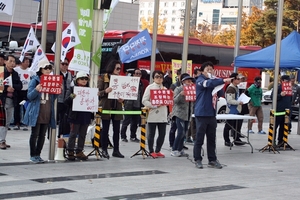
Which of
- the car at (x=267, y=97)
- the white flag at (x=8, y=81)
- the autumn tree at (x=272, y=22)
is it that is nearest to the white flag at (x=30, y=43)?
the white flag at (x=8, y=81)

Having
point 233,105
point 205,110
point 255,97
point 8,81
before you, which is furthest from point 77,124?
point 255,97

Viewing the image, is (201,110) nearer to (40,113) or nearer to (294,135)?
(40,113)

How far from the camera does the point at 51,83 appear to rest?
11.4 metres

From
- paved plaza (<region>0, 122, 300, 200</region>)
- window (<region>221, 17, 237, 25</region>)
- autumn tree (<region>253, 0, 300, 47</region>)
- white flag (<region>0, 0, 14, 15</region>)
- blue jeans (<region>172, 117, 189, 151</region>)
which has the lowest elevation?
paved plaza (<region>0, 122, 300, 200</region>)

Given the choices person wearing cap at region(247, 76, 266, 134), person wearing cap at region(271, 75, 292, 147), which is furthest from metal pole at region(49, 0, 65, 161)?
person wearing cap at region(247, 76, 266, 134)

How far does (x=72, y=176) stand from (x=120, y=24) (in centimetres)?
3579

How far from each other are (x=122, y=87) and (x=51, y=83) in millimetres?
1858

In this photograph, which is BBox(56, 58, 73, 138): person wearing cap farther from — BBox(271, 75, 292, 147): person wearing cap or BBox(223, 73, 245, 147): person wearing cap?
BBox(271, 75, 292, 147): person wearing cap

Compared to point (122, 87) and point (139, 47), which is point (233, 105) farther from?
point (122, 87)

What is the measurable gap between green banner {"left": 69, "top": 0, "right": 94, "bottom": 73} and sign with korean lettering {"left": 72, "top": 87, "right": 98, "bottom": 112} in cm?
89

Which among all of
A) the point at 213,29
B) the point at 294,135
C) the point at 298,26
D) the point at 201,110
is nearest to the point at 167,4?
the point at 213,29

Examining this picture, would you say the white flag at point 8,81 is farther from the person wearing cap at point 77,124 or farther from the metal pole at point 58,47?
the metal pole at point 58,47

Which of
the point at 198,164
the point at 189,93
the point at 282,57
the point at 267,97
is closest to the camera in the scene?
the point at 198,164

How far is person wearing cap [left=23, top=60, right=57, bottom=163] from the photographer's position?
37.2 ft
